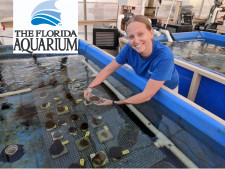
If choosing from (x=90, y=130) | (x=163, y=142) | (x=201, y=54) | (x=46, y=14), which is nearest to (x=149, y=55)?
(x=163, y=142)

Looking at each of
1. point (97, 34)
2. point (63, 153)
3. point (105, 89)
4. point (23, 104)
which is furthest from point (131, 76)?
point (97, 34)

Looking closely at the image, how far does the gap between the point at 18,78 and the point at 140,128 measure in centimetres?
196

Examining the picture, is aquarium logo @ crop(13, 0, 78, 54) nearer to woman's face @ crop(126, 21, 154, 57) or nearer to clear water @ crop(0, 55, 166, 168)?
clear water @ crop(0, 55, 166, 168)

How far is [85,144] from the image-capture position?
1.25m

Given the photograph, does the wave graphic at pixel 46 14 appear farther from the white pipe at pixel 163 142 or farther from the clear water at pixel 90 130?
the white pipe at pixel 163 142

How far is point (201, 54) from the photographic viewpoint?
11.9 feet

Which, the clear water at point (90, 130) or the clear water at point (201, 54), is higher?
the clear water at point (201, 54)

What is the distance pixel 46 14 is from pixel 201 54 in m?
4.14

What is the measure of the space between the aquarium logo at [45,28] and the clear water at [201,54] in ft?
8.24

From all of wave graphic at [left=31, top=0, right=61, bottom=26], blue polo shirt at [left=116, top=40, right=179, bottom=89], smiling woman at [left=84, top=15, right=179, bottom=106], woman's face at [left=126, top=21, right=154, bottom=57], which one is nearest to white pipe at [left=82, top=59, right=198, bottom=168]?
smiling woman at [left=84, top=15, right=179, bottom=106]

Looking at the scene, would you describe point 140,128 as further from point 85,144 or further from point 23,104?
point 23,104

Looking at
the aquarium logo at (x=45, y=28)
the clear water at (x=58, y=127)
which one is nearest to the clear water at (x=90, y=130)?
the clear water at (x=58, y=127)

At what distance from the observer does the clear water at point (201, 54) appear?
3.07 m

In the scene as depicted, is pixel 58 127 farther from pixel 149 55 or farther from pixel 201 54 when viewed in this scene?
pixel 201 54
